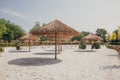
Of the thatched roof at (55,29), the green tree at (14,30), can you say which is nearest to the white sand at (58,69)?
the thatched roof at (55,29)

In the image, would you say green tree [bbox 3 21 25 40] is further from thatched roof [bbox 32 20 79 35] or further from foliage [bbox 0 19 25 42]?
thatched roof [bbox 32 20 79 35]

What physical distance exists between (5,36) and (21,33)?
31.1ft

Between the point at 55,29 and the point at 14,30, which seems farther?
the point at 14,30

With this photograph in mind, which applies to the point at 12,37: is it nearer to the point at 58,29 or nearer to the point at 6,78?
the point at 58,29

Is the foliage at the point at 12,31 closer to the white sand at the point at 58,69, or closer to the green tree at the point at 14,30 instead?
the green tree at the point at 14,30

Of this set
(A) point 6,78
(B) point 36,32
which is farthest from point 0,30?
(A) point 6,78

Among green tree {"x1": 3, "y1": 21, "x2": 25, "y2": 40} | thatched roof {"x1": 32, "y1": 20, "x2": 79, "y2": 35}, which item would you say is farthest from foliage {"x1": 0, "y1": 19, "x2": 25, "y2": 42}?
thatched roof {"x1": 32, "y1": 20, "x2": 79, "y2": 35}

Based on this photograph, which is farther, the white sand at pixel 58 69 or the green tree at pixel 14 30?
the green tree at pixel 14 30

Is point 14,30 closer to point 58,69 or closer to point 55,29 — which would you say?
point 55,29

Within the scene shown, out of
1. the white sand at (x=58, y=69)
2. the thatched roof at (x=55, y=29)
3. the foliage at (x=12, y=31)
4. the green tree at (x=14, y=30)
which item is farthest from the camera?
the green tree at (x=14, y=30)

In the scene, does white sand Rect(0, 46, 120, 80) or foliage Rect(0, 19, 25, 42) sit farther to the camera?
foliage Rect(0, 19, 25, 42)

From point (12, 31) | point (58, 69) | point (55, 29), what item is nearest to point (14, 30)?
point (12, 31)

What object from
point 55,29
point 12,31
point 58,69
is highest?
point 12,31

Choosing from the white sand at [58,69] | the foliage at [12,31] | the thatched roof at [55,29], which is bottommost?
the white sand at [58,69]
